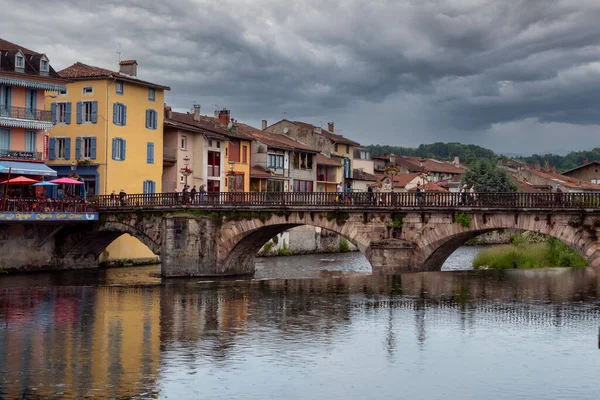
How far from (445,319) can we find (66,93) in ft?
152

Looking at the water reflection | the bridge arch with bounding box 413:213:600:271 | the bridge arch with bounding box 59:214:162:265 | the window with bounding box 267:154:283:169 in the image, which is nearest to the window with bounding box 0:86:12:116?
the bridge arch with bounding box 59:214:162:265

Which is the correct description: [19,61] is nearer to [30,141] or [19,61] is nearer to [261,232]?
[30,141]

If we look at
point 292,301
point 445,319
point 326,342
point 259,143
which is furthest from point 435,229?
point 259,143

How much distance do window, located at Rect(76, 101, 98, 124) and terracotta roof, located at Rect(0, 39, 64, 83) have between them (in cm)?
522

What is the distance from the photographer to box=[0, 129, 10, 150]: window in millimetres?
61500

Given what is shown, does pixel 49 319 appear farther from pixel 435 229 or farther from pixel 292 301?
pixel 435 229

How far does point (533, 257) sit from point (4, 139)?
37652mm

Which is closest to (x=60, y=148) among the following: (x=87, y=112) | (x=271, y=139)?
(x=87, y=112)

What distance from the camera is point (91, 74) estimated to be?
6912cm

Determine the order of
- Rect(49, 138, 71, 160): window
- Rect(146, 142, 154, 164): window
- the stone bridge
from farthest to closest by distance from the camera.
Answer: Rect(146, 142, 154, 164): window → Rect(49, 138, 71, 160): window → the stone bridge

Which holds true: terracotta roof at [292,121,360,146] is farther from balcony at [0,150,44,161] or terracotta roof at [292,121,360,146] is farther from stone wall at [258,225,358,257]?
balcony at [0,150,44,161]

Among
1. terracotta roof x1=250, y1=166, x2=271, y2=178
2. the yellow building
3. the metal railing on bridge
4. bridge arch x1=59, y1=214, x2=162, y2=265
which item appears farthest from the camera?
terracotta roof x1=250, y1=166, x2=271, y2=178

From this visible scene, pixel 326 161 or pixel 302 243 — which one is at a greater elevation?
pixel 326 161

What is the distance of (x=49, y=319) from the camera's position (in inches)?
1346
